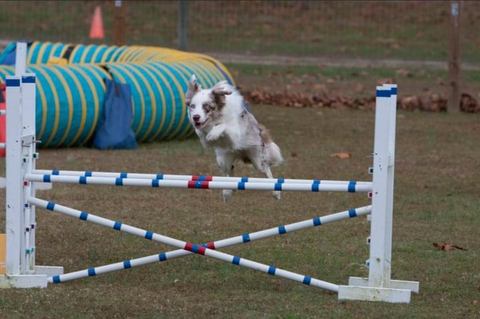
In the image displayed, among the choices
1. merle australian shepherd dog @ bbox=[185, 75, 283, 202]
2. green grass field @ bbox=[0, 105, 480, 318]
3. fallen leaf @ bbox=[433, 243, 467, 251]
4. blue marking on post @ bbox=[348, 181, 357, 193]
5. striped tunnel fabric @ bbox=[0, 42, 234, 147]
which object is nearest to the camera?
green grass field @ bbox=[0, 105, 480, 318]

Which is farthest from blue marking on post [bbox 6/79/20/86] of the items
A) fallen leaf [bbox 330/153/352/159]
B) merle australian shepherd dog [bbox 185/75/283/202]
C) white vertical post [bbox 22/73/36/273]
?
fallen leaf [bbox 330/153/352/159]

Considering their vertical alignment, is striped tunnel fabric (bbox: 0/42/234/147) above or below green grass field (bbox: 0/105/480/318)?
above

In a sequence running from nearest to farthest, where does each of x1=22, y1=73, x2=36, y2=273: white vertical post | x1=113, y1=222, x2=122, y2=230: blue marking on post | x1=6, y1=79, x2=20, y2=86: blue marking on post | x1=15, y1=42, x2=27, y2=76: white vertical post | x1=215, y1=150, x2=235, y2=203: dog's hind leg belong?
x1=113, y1=222, x2=122, y2=230: blue marking on post → x1=6, y1=79, x2=20, y2=86: blue marking on post → x1=22, y1=73, x2=36, y2=273: white vertical post → x1=215, y1=150, x2=235, y2=203: dog's hind leg → x1=15, y1=42, x2=27, y2=76: white vertical post

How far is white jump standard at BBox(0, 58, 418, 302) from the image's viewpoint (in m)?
5.99

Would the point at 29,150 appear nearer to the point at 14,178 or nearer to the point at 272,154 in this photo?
the point at 14,178

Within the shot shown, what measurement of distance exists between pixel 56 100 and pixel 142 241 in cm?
475

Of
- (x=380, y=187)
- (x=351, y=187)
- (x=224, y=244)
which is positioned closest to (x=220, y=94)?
(x=224, y=244)

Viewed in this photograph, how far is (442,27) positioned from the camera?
25.6 m

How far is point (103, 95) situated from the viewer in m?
12.6

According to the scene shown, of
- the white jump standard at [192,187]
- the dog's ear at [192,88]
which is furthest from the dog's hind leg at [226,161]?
the white jump standard at [192,187]

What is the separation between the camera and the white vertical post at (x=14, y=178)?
245 inches

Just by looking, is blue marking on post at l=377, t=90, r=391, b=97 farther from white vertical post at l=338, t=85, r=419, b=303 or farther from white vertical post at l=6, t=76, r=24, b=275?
white vertical post at l=6, t=76, r=24, b=275

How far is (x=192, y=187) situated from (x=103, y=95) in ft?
22.2

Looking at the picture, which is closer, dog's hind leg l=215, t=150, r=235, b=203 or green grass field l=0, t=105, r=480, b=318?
green grass field l=0, t=105, r=480, b=318
